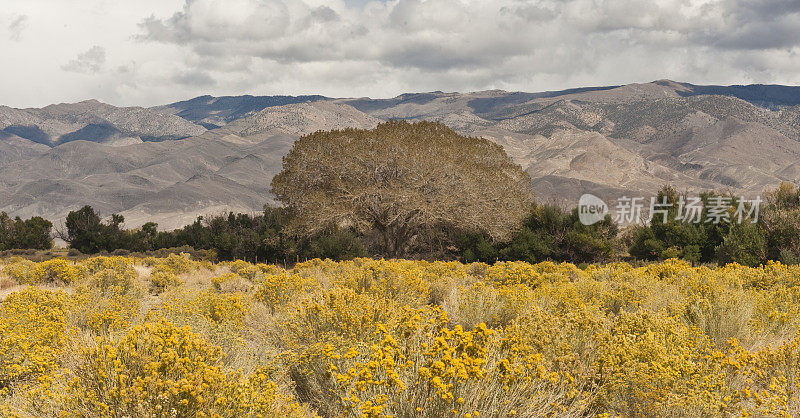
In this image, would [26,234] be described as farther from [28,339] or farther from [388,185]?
[28,339]

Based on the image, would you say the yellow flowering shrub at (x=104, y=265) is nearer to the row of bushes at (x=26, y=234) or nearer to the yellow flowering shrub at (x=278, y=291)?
the yellow flowering shrub at (x=278, y=291)

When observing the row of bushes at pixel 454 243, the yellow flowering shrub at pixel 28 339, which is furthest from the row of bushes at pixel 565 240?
the yellow flowering shrub at pixel 28 339

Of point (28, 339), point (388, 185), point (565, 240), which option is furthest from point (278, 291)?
point (565, 240)

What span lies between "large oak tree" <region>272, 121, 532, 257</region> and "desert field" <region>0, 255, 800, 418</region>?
499 inches

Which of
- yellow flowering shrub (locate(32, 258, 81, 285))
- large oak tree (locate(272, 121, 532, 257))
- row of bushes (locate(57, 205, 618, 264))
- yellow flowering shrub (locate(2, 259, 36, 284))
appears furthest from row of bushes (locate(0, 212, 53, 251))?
yellow flowering shrub (locate(32, 258, 81, 285))

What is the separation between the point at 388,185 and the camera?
71.3 ft

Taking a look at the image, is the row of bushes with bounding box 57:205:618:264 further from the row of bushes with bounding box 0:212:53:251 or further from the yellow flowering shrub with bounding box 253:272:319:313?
the row of bushes with bounding box 0:212:53:251

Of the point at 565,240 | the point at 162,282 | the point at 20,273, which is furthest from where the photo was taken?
the point at 565,240

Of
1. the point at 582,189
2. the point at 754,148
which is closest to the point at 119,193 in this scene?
the point at 582,189

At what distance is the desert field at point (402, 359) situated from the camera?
3373 mm

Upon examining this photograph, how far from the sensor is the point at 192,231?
34.2 m

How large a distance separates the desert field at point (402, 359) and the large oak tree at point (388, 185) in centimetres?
1268

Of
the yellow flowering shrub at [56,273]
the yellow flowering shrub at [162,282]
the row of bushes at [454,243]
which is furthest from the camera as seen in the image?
the row of bushes at [454,243]

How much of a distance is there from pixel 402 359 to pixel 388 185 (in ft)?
59.0
